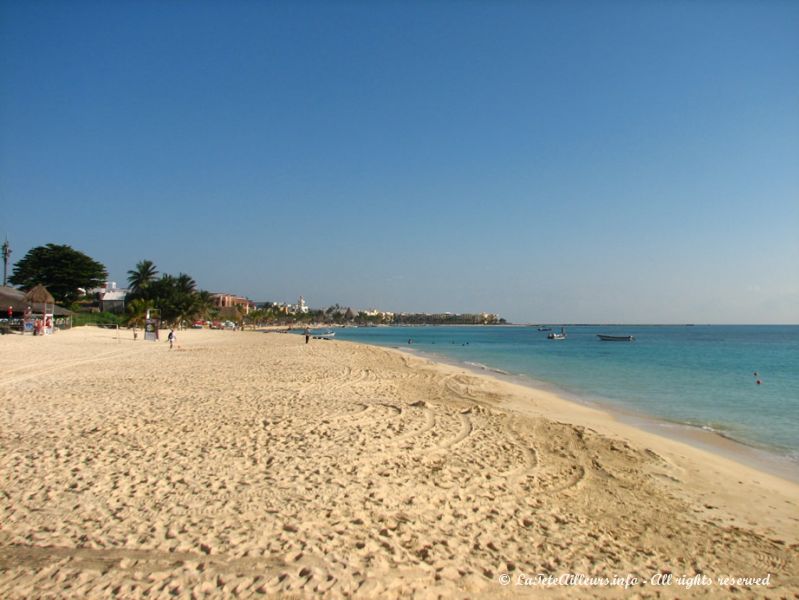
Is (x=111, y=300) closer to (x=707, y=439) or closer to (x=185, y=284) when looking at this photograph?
(x=185, y=284)

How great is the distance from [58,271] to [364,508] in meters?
71.3

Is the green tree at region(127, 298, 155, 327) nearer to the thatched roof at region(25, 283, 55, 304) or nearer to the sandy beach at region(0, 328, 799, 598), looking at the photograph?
the thatched roof at region(25, 283, 55, 304)

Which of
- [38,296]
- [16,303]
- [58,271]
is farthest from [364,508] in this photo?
[58,271]

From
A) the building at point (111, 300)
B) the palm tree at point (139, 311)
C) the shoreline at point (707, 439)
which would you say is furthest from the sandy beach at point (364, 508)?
the building at point (111, 300)

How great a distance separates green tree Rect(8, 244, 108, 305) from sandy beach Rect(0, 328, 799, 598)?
206 feet

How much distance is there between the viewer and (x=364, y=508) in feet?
16.9

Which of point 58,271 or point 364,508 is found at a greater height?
point 58,271

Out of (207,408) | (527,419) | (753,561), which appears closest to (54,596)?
(753,561)

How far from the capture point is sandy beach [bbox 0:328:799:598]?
12.8 feet

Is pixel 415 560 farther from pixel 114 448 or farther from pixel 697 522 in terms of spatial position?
pixel 114 448

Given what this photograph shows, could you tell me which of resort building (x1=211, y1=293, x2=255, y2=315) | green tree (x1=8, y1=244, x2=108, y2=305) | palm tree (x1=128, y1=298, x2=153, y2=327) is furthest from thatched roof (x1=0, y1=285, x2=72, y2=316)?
resort building (x1=211, y1=293, x2=255, y2=315)

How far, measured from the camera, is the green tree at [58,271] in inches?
2440

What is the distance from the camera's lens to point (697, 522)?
579 cm

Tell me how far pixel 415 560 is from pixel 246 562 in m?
1.39
